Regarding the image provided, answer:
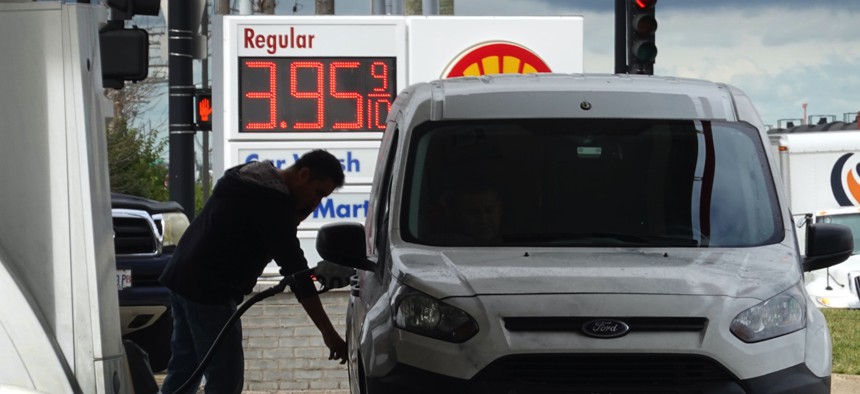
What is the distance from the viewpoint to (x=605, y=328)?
5.64m

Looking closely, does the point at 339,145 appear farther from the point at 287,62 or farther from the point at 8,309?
the point at 8,309

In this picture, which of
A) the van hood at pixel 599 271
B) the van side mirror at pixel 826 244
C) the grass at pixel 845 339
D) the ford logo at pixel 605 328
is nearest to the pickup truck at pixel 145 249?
the van hood at pixel 599 271

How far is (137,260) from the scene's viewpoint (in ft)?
38.6

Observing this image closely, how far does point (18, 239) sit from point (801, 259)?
4016 millimetres

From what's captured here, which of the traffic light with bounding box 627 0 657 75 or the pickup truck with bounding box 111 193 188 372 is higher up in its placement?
the traffic light with bounding box 627 0 657 75

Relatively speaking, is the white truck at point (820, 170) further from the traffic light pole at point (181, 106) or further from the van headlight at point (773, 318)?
the van headlight at point (773, 318)

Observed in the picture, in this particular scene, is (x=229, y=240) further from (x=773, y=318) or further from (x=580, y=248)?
(x=773, y=318)

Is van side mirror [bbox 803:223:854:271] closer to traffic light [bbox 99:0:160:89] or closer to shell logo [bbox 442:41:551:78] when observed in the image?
traffic light [bbox 99:0:160:89]

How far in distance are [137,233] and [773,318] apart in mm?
7159

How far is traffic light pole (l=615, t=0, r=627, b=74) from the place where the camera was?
14016 mm

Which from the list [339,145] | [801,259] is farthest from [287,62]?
[801,259]

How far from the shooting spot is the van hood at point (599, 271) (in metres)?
5.73

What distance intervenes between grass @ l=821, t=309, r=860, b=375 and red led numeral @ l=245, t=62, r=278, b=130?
18.0 ft

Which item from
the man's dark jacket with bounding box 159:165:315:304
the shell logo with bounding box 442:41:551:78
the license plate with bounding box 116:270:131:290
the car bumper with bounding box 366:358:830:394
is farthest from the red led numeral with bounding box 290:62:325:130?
the car bumper with bounding box 366:358:830:394
